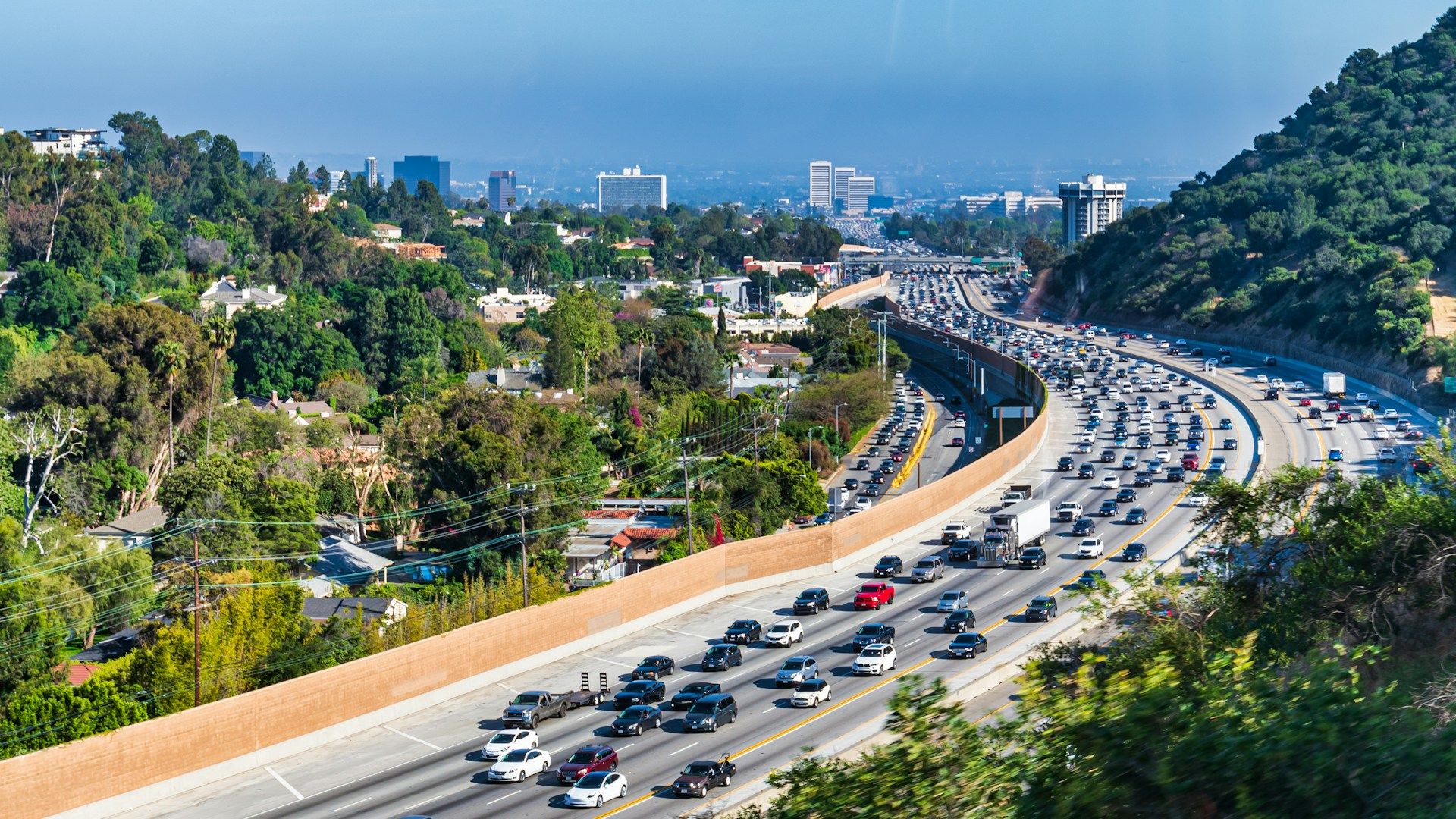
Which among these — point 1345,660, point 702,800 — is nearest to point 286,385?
point 702,800

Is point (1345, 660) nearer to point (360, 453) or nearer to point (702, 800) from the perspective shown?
point (702, 800)

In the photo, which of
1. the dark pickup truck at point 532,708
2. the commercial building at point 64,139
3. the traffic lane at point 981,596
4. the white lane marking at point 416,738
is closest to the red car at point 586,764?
the dark pickup truck at point 532,708

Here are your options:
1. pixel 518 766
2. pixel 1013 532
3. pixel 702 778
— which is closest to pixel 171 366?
pixel 1013 532

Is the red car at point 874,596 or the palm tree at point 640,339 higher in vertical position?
the palm tree at point 640,339

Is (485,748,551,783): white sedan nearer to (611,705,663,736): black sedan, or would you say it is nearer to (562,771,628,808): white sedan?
(562,771,628,808): white sedan

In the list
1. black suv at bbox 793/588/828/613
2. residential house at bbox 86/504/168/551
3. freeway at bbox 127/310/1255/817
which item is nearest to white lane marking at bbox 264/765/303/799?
freeway at bbox 127/310/1255/817

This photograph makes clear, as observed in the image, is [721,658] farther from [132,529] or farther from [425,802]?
[132,529]

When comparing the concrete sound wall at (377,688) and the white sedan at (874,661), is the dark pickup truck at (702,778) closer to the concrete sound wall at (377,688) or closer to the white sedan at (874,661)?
the white sedan at (874,661)
